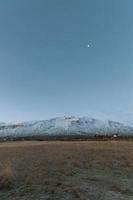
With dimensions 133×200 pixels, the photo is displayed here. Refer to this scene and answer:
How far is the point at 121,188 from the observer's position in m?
15.3

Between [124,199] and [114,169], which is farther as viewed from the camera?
[114,169]

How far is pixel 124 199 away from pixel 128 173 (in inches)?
265

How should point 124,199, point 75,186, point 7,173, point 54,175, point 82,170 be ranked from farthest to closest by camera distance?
point 82,170 < point 54,175 < point 7,173 < point 75,186 < point 124,199

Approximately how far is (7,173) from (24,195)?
3.73 m

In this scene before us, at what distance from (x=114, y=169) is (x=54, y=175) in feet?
14.7

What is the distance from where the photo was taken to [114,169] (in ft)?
70.6

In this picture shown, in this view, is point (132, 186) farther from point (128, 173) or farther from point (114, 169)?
point (114, 169)

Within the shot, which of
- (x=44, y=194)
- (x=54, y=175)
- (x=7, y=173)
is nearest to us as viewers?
(x=44, y=194)

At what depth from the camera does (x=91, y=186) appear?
51.6 feet

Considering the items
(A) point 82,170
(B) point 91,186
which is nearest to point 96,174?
(A) point 82,170

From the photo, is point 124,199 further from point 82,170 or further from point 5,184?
point 82,170

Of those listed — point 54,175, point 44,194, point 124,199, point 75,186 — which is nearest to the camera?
point 124,199

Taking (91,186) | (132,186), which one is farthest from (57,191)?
(132,186)

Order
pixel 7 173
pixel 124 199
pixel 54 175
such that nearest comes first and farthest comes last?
pixel 124 199
pixel 7 173
pixel 54 175
